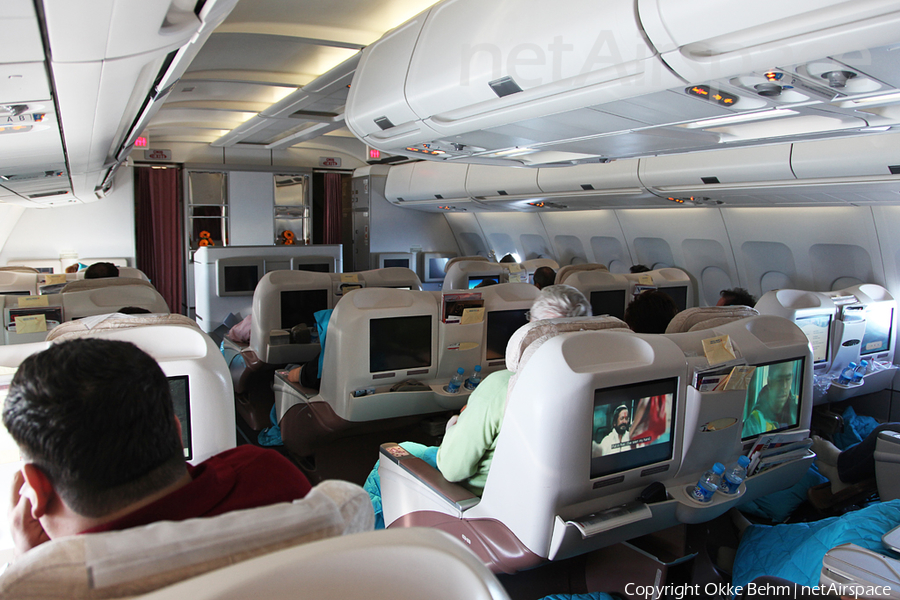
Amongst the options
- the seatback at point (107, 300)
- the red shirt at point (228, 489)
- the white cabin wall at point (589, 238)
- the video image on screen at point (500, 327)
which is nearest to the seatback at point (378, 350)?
the video image on screen at point (500, 327)

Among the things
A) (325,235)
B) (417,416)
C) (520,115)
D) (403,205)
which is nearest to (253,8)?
(520,115)

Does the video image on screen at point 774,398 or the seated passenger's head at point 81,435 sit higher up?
the seated passenger's head at point 81,435

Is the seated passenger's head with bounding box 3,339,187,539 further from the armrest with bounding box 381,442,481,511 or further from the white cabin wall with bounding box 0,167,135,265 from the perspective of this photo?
the white cabin wall with bounding box 0,167,135,265

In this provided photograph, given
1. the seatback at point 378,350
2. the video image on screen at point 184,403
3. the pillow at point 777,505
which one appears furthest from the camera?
the seatback at point 378,350

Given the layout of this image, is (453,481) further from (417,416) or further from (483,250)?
(483,250)

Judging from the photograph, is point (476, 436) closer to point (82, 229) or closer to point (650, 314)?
point (650, 314)

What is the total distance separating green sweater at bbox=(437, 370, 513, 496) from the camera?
7.91ft

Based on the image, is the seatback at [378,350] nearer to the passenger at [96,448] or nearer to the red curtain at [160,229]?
the passenger at [96,448]

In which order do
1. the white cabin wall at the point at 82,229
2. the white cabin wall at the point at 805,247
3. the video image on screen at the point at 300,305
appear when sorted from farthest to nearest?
the white cabin wall at the point at 82,229 → the white cabin wall at the point at 805,247 → the video image on screen at the point at 300,305

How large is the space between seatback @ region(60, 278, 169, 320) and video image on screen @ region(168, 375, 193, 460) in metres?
2.31

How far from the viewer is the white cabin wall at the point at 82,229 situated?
32.1 ft

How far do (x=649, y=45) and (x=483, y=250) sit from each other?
10.1 metres

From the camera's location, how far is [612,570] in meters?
2.38

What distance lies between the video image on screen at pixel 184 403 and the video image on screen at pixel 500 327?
8.40ft
